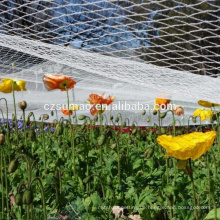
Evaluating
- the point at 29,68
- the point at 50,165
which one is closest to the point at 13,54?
the point at 29,68

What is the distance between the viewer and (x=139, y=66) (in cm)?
208

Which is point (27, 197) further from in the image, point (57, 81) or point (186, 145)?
point (57, 81)

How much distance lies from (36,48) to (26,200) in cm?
177

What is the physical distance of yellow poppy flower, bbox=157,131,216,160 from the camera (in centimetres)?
77

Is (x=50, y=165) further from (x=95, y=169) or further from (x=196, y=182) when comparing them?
(x=196, y=182)

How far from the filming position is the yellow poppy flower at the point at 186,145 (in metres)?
0.77

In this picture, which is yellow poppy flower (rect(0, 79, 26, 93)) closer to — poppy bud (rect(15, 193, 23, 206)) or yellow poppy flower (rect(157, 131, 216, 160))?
poppy bud (rect(15, 193, 23, 206))

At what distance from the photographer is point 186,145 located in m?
0.78

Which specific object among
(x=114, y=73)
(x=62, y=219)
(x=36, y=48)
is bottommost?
(x=62, y=219)

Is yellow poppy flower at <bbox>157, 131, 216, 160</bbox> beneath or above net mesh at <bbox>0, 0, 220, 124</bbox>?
beneath

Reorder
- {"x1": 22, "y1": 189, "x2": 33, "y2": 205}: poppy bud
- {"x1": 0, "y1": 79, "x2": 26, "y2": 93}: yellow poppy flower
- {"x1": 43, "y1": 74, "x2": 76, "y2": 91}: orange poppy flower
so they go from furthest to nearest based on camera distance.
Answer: {"x1": 0, "y1": 79, "x2": 26, "y2": 93}: yellow poppy flower
{"x1": 43, "y1": 74, "x2": 76, "y2": 91}: orange poppy flower
{"x1": 22, "y1": 189, "x2": 33, "y2": 205}: poppy bud

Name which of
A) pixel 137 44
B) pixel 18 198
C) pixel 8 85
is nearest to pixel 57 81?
pixel 8 85

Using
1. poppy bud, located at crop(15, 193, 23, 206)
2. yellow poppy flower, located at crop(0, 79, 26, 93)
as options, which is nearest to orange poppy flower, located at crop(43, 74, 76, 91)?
yellow poppy flower, located at crop(0, 79, 26, 93)

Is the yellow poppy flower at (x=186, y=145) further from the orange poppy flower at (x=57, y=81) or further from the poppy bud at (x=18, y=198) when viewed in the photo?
the orange poppy flower at (x=57, y=81)
